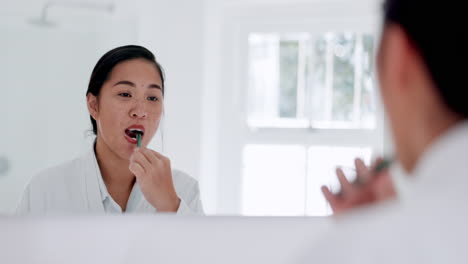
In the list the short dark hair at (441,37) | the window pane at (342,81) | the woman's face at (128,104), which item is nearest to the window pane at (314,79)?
the window pane at (342,81)

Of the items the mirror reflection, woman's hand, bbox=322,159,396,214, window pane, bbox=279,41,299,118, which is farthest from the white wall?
woman's hand, bbox=322,159,396,214

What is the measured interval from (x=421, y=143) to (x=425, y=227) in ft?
0.27

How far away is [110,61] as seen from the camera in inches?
29.8

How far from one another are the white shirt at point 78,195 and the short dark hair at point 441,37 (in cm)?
41

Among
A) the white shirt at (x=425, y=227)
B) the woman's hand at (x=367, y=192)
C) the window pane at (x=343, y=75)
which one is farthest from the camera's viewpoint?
the window pane at (x=343, y=75)

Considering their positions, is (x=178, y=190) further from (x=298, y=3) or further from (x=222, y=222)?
(x=298, y=3)

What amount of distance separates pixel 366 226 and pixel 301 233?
1.10 feet

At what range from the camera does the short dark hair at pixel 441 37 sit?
1.55ft

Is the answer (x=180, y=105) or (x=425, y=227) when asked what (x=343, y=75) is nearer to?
(x=180, y=105)

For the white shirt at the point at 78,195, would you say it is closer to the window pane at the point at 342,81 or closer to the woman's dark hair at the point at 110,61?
the woman's dark hair at the point at 110,61

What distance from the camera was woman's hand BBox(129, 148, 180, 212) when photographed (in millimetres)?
763

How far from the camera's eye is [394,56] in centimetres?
49

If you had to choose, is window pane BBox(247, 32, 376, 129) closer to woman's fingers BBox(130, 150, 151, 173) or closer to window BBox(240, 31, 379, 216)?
window BBox(240, 31, 379, 216)

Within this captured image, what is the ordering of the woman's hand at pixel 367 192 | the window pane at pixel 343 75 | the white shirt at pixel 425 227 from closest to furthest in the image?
1. the white shirt at pixel 425 227
2. the woman's hand at pixel 367 192
3. the window pane at pixel 343 75
